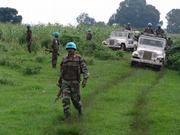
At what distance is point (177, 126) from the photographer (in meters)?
14.5

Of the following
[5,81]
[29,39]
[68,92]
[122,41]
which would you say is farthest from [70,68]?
[122,41]

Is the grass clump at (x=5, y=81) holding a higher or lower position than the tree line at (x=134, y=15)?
lower

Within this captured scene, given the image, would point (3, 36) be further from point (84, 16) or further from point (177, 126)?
point (84, 16)

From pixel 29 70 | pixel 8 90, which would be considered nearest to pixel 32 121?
pixel 8 90

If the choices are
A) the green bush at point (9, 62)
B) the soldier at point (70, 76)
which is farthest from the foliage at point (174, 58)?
the soldier at point (70, 76)

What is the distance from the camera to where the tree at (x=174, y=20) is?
127m

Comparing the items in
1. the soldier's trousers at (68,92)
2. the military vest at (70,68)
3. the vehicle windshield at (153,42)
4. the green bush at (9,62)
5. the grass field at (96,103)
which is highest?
the military vest at (70,68)

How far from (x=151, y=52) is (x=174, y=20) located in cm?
9825

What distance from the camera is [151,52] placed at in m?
31.0

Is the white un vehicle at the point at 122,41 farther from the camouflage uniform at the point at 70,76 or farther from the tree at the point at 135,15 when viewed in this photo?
the tree at the point at 135,15

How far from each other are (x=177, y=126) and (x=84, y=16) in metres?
103

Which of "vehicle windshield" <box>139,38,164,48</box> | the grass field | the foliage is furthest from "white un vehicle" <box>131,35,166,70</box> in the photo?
the grass field

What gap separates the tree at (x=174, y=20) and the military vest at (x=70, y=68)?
375 feet

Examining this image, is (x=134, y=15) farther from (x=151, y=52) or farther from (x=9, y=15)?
(x=151, y=52)
